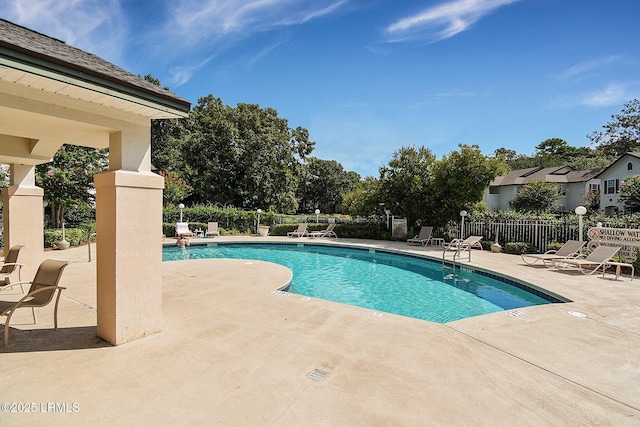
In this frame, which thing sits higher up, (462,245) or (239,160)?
(239,160)

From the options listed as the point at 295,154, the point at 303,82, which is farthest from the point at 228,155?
the point at 303,82

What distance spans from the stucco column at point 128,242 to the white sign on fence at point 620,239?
1232 cm

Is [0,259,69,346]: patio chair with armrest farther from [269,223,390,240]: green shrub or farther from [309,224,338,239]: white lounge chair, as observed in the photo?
[269,223,390,240]: green shrub

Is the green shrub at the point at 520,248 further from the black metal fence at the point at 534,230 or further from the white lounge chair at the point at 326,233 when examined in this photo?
the white lounge chair at the point at 326,233

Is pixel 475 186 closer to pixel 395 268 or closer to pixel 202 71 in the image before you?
pixel 395 268

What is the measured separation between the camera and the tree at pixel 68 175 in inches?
522

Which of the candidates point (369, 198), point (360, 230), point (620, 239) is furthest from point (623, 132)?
point (620, 239)

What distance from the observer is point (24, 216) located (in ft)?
Result: 22.2

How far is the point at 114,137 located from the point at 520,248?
14.1 metres

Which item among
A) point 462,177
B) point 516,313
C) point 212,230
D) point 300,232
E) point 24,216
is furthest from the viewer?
point 300,232

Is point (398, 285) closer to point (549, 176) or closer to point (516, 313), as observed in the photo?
point (516, 313)

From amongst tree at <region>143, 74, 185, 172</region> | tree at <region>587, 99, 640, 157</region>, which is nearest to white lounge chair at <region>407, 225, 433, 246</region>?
tree at <region>143, 74, 185, 172</region>

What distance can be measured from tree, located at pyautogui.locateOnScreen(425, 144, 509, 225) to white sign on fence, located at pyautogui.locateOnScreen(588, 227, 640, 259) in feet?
18.1

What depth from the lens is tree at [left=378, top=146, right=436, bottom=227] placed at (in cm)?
1702
